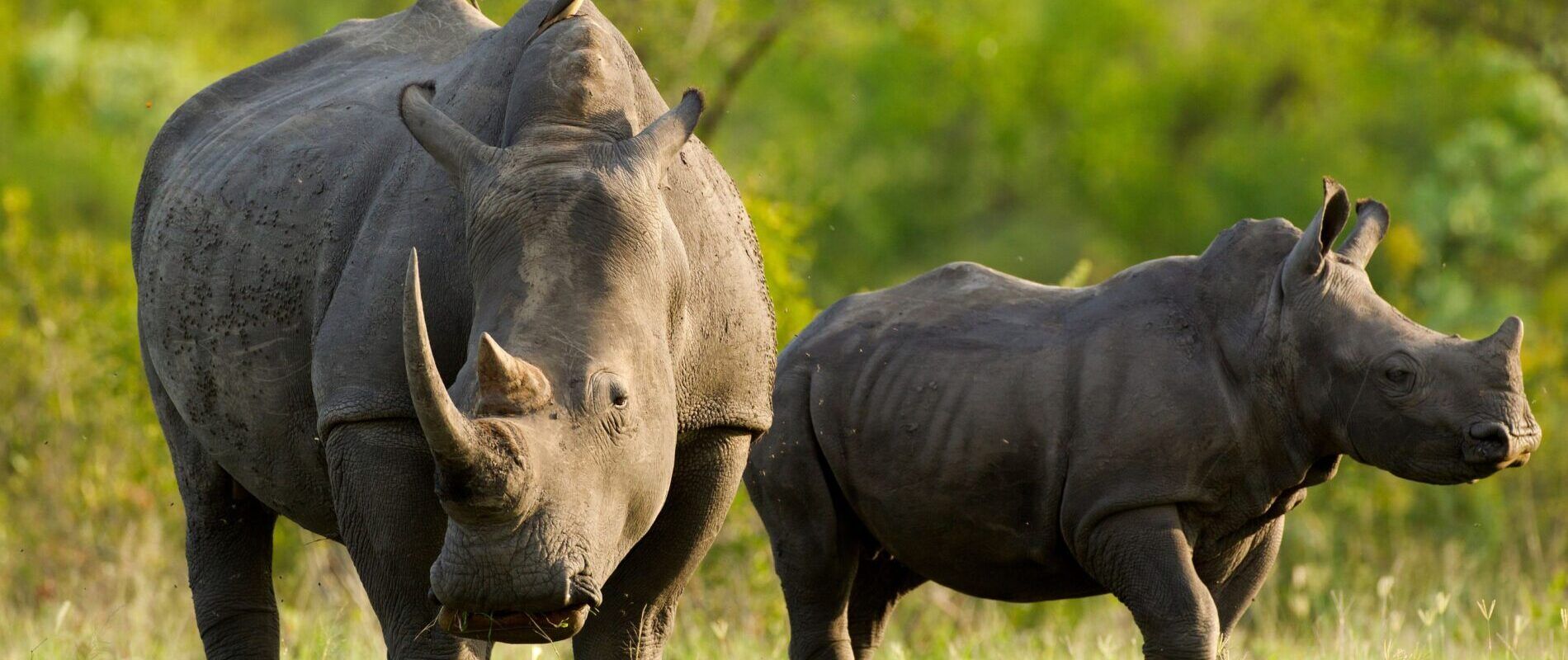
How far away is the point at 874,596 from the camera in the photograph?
7453mm

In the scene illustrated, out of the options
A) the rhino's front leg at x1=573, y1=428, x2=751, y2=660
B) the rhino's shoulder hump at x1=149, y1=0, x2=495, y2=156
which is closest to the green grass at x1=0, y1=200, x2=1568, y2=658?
the rhino's shoulder hump at x1=149, y1=0, x2=495, y2=156

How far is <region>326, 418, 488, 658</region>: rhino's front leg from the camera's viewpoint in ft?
15.1

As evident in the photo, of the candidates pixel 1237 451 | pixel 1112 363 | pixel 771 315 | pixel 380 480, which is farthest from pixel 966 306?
pixel 380 480

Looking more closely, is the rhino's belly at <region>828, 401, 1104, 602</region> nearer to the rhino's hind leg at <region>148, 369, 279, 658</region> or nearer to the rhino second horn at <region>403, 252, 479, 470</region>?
the rhino's hind leg at <region>148, 369, 279, 658</region>

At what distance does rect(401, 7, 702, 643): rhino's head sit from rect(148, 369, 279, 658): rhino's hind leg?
2.21 m

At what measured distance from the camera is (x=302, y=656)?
23.9ft

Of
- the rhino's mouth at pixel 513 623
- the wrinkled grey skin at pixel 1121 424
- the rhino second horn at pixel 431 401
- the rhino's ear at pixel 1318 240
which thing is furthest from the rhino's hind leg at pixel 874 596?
the rhino second horn at pixel 431 401

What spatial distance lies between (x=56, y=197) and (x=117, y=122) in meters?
3.82

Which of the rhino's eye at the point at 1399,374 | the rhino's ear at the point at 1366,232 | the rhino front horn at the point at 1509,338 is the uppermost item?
the rhino's ear at the point at 1366,232

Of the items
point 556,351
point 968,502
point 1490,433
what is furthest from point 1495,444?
point 556,351

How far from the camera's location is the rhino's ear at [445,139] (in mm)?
4488

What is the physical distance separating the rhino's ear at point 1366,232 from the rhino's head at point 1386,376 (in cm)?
7

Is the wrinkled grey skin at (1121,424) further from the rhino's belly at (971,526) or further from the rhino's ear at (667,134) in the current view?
the rhino's ear at (667,134)

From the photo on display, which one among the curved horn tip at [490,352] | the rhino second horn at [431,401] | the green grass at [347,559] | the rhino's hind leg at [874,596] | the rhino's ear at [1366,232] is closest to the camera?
the rhino second horn at [431,401]
